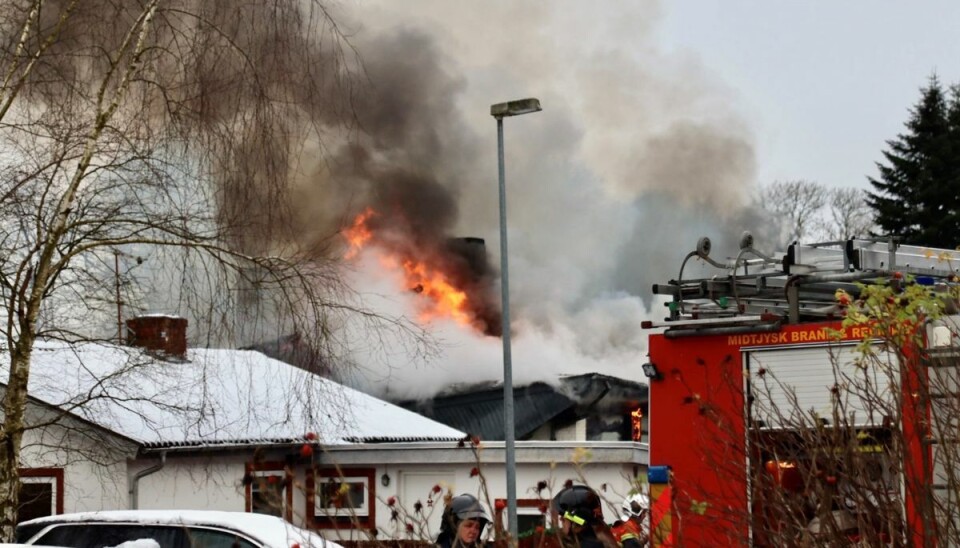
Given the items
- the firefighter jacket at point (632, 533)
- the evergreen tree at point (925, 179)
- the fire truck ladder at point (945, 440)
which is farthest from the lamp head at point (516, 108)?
the evergreen tree at point (925, 179)

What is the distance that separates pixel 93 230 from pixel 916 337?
877 centimetres

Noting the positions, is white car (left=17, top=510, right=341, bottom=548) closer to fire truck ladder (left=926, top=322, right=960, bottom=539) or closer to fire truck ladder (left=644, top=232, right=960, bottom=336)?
fire truck ladder (left=644, top=232, right=960, bottom=336)

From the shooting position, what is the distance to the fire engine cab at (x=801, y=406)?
4.33 metres

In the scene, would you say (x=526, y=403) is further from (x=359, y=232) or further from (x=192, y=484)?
(x=192, y=484)

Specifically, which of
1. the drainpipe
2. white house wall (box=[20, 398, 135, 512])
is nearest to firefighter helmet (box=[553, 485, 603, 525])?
white house wall (box=[20, 398, 135, 512])

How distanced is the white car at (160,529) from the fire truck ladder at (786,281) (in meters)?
2.94

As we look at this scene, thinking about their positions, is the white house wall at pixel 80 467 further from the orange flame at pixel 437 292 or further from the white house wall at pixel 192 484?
the orange flame at pixel 437 292

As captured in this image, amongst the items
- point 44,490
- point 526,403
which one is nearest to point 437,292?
point 526,403

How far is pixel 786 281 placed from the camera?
9.31 m

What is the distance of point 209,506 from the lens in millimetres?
20281

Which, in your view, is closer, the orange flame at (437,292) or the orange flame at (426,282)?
the orange flame at (426,282)

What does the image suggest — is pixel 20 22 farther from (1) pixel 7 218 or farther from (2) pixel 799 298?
(2) pixel 799 298

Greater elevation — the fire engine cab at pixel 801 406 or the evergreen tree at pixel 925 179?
the evergreen tree at pixel 925 179

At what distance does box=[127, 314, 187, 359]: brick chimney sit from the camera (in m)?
14.4
